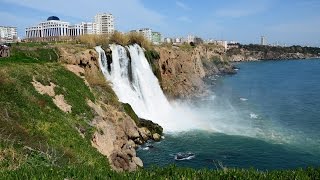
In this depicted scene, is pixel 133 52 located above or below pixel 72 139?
above

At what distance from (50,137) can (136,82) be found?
28.7 metres

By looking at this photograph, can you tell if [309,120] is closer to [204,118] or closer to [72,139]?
[204,118]

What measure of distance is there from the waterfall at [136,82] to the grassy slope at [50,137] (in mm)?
10621

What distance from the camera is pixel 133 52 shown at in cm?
5253

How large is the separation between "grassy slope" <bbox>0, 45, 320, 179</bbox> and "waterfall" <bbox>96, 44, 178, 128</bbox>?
34.8 ft

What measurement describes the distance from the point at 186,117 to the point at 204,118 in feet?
7.71

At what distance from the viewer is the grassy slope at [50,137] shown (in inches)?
447

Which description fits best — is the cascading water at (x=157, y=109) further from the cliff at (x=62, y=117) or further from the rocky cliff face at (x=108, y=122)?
Result: the cliff at (x=62, y=117)

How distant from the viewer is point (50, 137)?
21109mm

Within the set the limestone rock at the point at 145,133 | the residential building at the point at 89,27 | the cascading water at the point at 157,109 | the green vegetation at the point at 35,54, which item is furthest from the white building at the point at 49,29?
the limestone rock at the point at 145,133

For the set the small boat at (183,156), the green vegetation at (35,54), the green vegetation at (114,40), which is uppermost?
the green vegetation at (114,40)

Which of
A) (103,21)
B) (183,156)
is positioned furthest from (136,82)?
(103,21)

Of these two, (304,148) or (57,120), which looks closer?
(57,120)

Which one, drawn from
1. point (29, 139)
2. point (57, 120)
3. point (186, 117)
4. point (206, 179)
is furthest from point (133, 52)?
point (206, 179)
